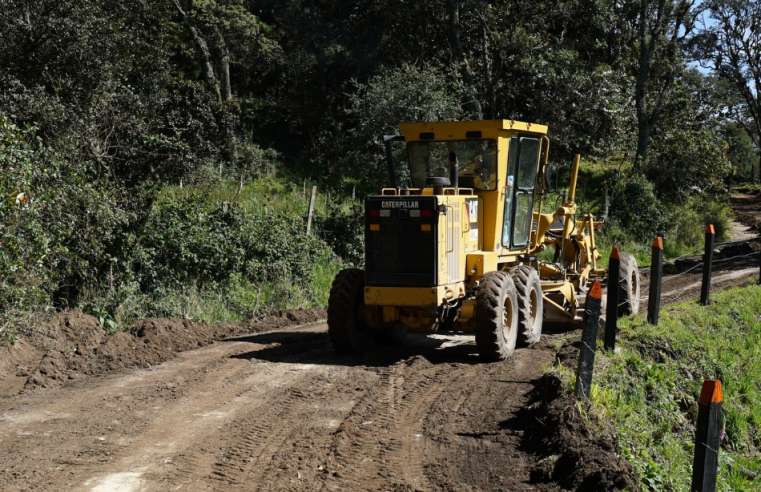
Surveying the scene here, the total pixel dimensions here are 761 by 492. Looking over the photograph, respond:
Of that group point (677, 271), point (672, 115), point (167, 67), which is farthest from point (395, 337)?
point (672, 115)

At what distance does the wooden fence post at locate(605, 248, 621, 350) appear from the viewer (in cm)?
780

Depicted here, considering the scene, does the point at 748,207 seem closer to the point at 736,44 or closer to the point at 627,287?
the point at 736,44

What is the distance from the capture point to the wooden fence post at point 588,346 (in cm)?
676

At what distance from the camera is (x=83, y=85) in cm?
1271

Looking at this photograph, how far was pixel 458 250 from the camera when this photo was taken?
978 cm

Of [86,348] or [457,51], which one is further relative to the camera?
[457,51]

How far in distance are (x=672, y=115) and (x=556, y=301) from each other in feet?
71.3

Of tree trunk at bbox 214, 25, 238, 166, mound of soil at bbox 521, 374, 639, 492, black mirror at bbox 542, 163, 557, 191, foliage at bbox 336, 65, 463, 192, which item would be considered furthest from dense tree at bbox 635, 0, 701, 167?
mound of soil at bbox 521, 374, 639, 492

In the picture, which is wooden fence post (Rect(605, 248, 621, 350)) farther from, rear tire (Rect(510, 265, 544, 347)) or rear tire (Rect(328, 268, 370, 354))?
rear tire (Rect(328, 268, 370, 354))

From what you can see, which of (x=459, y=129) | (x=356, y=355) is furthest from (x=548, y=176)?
(x=356, y=355)

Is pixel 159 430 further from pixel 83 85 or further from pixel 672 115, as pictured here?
pixel 672 115

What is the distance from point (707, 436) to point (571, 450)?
1.23m

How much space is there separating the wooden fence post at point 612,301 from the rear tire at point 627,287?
3.78m

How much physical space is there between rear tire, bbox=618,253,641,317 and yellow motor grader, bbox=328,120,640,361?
1.19 metres
